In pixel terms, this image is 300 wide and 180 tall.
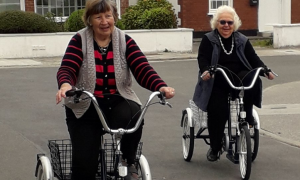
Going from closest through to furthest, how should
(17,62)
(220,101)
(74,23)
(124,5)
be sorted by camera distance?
1. (220,101)
2. (17,62)
3. (74,23)
4. (124,5)

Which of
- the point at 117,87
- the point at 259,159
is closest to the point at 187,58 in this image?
the point at 259,159

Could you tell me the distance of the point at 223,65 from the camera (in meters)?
7.05

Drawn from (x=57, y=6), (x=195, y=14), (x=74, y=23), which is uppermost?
(x=57, y=6)

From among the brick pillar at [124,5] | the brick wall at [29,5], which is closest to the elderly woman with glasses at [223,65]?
the brick wall at [29,5]

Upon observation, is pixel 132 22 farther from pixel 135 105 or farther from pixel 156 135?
pixel 135 105

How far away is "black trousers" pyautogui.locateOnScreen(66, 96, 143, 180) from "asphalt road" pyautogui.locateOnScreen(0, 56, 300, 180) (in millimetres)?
2293

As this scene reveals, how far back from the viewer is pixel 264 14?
2705cm

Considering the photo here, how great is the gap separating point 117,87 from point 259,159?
3450mm

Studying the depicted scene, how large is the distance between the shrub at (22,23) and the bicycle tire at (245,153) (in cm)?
1448

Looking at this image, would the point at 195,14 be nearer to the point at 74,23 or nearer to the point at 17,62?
the point at 74,23

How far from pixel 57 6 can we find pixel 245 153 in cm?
1926

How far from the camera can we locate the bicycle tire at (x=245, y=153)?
665 centimetres

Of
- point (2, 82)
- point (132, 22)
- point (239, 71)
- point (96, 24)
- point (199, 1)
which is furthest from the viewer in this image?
point (199, 1)

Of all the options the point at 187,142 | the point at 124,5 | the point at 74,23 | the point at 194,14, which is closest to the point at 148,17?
the point at 74,23
